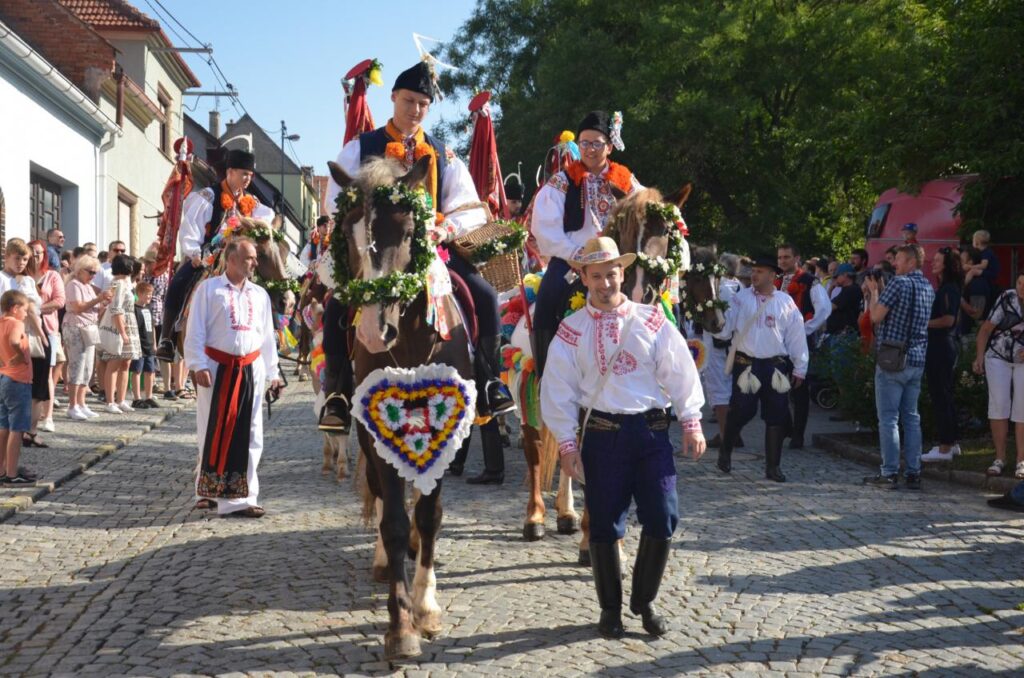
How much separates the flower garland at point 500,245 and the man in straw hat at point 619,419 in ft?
3.07

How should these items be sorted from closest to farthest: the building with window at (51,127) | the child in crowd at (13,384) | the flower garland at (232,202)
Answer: the flower garland at (232,202) → the child in crowd at (13,384) → the building with window at (51,127)

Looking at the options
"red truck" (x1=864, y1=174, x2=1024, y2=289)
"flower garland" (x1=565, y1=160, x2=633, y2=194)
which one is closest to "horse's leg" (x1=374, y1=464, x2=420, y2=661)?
"flower garland" (x1=565, y1=160, x2=633, y2=194)

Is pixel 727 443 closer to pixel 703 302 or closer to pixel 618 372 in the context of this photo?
pixel 703 302

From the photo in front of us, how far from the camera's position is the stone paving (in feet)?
18.3

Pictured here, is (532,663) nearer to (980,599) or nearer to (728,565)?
(728,565)

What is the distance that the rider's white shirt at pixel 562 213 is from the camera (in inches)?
316

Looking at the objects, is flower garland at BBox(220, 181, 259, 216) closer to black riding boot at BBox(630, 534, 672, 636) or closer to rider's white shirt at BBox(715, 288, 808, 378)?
rider's white shirt at BBox(715, 288, 808, 378)

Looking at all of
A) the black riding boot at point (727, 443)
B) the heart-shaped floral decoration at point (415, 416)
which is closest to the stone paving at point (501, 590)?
the heart-shaped floral decoration at point (415, 416)

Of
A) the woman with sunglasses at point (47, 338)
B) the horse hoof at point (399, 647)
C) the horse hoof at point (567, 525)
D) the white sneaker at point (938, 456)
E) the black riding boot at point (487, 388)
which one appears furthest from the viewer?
the woman with sunglasses at point (47, 338)

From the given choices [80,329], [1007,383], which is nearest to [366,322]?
[1007,383]

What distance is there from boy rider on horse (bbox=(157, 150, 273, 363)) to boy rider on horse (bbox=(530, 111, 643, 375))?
2948 mm

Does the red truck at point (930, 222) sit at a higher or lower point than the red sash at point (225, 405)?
higher

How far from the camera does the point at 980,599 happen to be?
271 inches

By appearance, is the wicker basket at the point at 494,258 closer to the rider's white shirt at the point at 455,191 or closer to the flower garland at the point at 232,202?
the rider's white shirt at the point at 455,191
